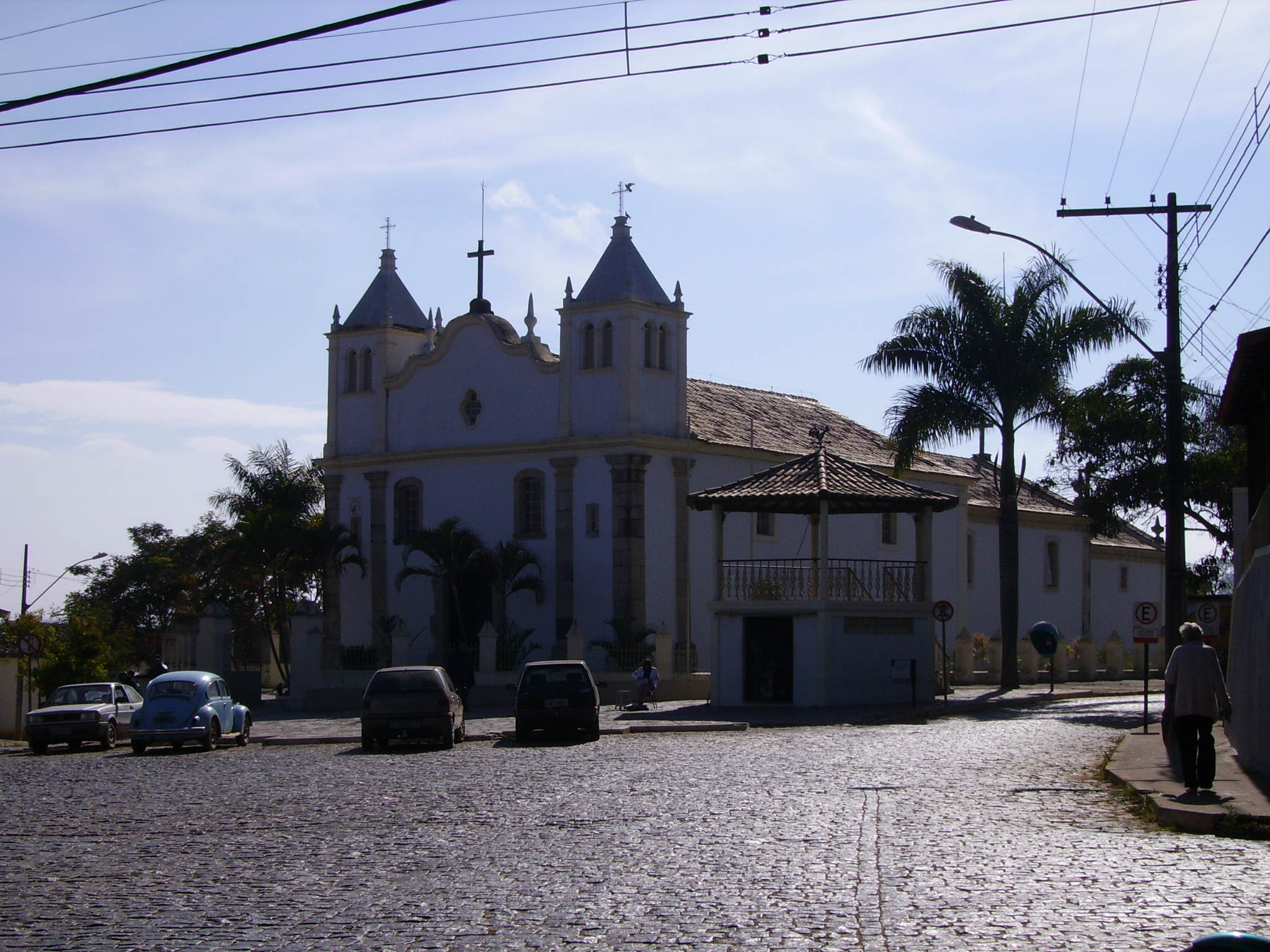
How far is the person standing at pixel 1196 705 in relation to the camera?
15219 millimetres

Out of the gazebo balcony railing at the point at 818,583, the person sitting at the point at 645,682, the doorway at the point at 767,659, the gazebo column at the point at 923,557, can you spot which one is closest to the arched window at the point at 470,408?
the gazebo balcony railing at the point at 818,583

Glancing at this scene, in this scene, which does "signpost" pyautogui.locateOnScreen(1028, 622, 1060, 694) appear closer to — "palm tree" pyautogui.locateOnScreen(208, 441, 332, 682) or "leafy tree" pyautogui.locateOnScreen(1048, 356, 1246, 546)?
"leafy tree" pyautogui.locateOnScreen(1048, 356, 1246, 546)

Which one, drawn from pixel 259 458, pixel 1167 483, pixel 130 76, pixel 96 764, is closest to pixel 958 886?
pixel 130 76

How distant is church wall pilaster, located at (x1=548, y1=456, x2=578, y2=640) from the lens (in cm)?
4112

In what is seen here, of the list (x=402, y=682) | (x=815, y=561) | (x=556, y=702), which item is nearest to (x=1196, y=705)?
(x=556, y=702)

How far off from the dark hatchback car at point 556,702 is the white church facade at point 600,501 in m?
8.64

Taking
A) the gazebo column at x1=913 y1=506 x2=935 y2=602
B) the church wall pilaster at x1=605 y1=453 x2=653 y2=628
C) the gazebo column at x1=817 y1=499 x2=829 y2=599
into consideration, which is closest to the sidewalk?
the gazebo column at x1=817 y1=499 x2=829 y2=599

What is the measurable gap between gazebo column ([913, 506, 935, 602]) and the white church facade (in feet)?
0.19

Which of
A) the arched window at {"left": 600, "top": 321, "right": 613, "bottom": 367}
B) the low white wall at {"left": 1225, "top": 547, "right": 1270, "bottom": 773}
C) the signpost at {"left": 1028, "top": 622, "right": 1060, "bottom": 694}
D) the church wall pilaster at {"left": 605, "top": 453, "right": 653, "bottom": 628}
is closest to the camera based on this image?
the low white wall at {"left": 1225, "top": 547, "right": 1270, "bottom": 773}

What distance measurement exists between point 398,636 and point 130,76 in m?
28.3

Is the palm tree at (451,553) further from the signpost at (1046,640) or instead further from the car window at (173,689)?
the signpost at (1046,640)

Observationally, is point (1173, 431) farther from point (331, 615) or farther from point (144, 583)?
point (144, 583)

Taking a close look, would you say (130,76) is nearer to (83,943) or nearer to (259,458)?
(83,943)

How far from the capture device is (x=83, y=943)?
9008 millimetres
